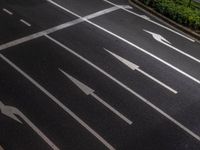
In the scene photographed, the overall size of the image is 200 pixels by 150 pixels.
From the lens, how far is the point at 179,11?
2150 cm

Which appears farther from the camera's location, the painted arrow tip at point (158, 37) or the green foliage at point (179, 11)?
the green foliage at point (179, 11)

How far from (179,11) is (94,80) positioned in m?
8.22

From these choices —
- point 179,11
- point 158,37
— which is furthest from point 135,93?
point 179,11

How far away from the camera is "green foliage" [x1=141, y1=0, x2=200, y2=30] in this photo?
68.4 ft

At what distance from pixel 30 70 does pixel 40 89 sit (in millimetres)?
1517

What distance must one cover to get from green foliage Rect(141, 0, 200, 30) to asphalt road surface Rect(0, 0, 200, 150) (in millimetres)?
864

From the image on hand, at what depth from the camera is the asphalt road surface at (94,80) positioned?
13422 millimetres

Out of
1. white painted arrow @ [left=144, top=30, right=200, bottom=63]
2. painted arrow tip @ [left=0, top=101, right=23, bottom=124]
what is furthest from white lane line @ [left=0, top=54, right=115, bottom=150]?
white painted arrow @ [left=144, top=30, right=200, bottom=63]

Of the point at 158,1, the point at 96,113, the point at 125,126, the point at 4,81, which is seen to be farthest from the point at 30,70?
the point at 158,1

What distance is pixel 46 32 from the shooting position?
1958cm

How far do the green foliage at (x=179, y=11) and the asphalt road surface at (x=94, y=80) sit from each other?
34.0 inches

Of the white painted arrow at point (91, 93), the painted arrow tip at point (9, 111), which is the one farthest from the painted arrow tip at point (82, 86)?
the painted arrow tip at point (9, 111)

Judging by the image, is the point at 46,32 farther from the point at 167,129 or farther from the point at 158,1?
the point at 167,129

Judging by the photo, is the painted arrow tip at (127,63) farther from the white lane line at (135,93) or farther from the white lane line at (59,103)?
the white lane line at (59,103)
